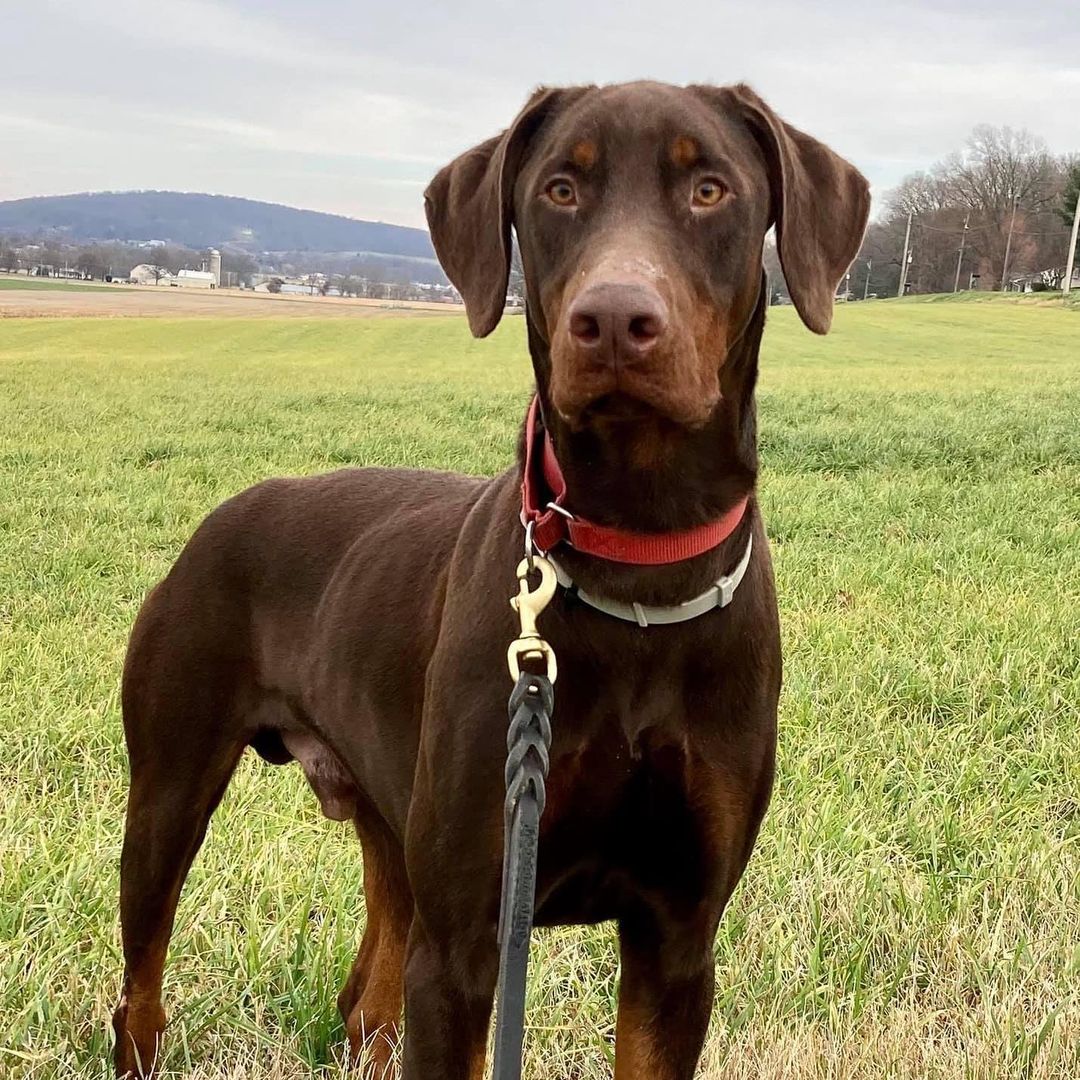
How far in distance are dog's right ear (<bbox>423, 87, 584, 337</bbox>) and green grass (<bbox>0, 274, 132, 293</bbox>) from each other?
250 ft

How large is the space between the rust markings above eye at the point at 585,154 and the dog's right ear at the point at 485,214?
0.60 feet

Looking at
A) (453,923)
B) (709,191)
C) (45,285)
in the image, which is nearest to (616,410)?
(709,191)

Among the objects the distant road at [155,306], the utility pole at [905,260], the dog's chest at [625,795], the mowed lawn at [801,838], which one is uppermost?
the utility pole at [905,260]

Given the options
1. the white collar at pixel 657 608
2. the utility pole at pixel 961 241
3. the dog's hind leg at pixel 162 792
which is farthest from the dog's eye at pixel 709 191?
the utility pole at pixel 961 241

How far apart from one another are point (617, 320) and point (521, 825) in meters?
0.70

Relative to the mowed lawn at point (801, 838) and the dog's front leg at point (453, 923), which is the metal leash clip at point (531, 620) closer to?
the dog's front leg at point (453, 923)

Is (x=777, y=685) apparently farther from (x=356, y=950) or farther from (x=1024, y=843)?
(x=1024, y=843)

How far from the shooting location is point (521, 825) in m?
1.66

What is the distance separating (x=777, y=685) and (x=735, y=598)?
20cm

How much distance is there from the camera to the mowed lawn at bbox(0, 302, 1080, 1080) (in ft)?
8.51

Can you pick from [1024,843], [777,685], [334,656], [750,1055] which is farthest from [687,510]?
[1024,843]

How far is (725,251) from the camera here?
6.33 ft

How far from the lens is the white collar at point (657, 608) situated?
1.94m

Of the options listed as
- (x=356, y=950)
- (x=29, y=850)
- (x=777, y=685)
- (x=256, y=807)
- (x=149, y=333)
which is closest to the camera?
(x=777, y=685)
